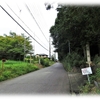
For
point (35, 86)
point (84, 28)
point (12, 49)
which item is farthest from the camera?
point (12, 49)

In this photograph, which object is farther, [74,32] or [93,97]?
[74,32]

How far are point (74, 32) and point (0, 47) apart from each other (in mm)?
25461

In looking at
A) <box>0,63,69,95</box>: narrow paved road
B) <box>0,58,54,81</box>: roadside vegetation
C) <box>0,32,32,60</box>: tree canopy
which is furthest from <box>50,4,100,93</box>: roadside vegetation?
<box>0,32,32,60</box>: tree canopy

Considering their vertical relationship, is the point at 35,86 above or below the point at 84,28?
below

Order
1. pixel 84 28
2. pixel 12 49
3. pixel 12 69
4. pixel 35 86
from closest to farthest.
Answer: pixel 35 86 → pixel 84 28 → pixel 12 69 → pixel 12 49

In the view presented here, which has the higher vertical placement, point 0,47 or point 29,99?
point 0,47

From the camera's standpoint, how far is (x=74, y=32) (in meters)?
14.8

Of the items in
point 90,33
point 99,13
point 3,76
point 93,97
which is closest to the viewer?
point 93,97

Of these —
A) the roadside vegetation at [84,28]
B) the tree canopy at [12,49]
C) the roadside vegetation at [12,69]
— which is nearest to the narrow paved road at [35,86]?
the roadside vegetation at [12,69]

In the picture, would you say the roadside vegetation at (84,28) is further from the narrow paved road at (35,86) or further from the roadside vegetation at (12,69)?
the roadside vegetation at (12,69)

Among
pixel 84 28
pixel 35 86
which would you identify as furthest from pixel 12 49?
pixel 35 86

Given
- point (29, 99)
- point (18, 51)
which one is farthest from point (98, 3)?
point (18, 51)

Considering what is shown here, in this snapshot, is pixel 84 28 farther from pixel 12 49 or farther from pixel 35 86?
pixel 12 49

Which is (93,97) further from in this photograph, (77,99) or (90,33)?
(90,33)
